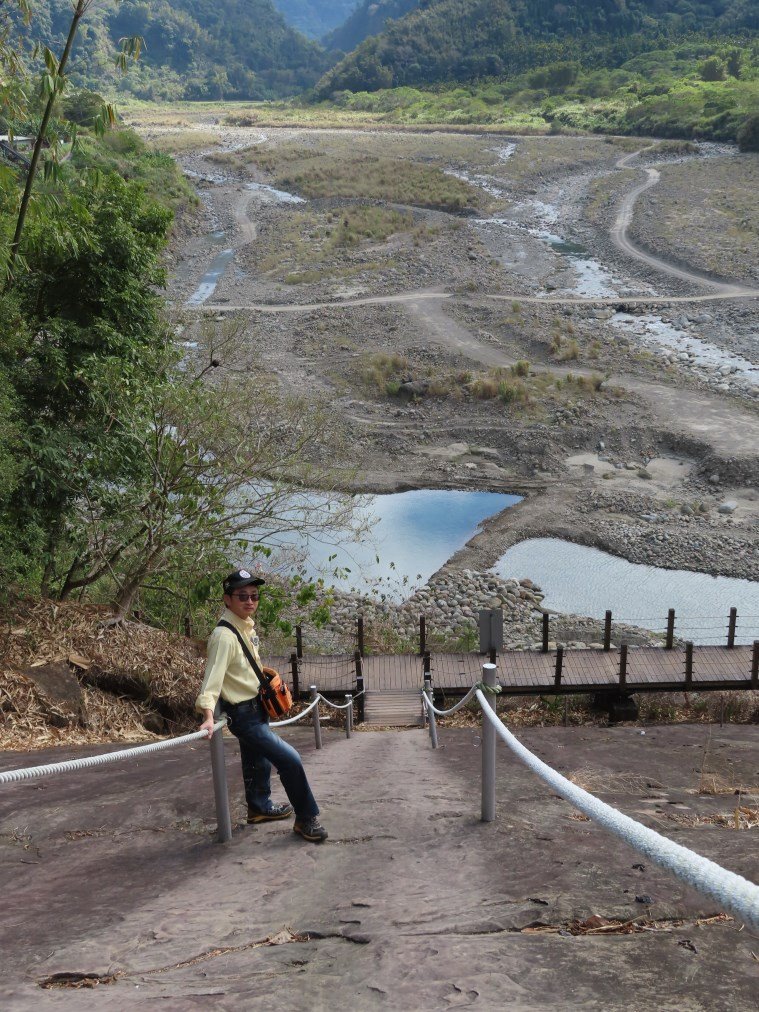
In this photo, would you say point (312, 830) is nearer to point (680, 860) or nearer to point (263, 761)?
point (263, 761)

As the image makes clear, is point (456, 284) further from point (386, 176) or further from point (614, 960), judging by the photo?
point (614, 960)

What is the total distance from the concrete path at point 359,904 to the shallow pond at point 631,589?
13069 mm

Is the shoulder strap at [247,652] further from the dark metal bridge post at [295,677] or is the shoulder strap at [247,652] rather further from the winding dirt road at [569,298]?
the winding dirt road at [569,298]

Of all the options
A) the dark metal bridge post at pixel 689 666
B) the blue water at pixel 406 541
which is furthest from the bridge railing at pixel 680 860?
the blue water at pixel 406 541

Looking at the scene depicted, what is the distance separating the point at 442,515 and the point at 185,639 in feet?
43.1

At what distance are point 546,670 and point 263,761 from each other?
364 inches

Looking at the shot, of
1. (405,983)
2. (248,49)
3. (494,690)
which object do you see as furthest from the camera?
(248,49)

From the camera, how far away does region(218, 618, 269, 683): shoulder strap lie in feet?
15.4

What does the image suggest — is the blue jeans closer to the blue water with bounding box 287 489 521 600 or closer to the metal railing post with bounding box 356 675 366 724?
the metal railing post with bounding box 356 675 366 724

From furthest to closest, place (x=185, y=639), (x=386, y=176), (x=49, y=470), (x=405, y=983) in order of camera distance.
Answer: (x=386, y=176) < (x=185, y=639) < (x=49, y=470) < (x=405, y=983)

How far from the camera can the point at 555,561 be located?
21.1 meters

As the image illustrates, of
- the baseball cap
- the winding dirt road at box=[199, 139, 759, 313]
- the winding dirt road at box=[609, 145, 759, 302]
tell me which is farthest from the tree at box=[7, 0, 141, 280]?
the winding dirt road at box=[609, 145, 759, 302]

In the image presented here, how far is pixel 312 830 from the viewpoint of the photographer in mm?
4562

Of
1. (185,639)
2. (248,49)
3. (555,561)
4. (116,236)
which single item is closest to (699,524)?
(555,561)
